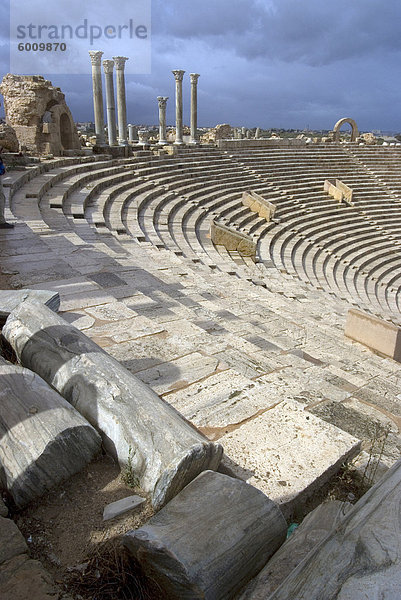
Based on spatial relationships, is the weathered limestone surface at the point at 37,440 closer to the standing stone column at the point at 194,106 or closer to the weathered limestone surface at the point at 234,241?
the weathered limestone surface at the point at 234,241

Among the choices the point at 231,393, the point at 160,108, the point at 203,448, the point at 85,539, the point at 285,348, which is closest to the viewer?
the point at 85,539

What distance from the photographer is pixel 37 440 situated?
7.39 feet

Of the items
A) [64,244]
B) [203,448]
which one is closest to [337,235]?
[64,244]

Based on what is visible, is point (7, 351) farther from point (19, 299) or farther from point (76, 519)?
point (76, 519)

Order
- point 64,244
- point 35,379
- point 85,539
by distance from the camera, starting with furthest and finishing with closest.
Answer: point 64,244 → point 35,379 → point 85,539

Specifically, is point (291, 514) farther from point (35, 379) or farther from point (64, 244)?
point (64, 244)

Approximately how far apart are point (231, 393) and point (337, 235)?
16180mm

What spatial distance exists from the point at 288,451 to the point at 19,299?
275 centimetres

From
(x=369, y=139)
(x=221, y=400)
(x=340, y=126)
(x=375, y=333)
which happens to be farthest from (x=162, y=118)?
(x=221, y=400)

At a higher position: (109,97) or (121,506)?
(109,97)

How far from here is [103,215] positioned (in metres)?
11.8

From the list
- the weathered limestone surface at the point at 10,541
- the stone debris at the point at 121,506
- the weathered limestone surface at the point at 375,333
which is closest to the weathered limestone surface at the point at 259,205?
the weathered limestone surface at the point at 375,333

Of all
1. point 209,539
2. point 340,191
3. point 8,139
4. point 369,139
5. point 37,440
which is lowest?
point 209,539

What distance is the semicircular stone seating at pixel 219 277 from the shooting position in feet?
11.9
